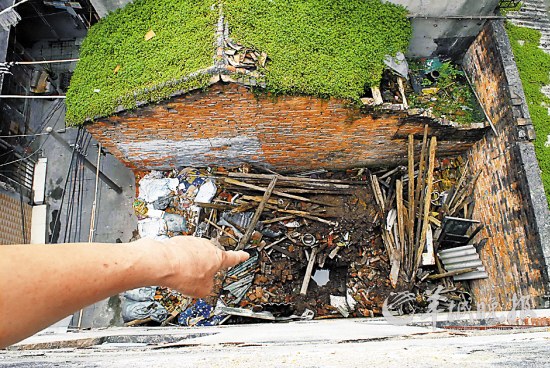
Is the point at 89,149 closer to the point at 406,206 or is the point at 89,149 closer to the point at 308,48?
the point at 308,48

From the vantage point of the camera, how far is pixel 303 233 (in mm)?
9156

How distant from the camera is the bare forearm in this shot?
1.80 m

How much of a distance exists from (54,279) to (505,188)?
7997 millimetres

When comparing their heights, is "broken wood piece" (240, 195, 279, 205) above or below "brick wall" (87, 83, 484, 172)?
below

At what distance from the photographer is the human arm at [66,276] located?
5.94 feet

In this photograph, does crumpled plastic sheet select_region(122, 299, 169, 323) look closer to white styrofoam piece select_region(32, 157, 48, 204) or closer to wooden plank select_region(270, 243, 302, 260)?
wooden plank select_region(270, 243, 302, 260)

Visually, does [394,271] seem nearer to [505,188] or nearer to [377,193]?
[377,193]

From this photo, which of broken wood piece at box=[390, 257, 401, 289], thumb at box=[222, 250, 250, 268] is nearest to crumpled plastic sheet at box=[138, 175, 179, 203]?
broken wood piece at box=[390, 257, 401, 289]

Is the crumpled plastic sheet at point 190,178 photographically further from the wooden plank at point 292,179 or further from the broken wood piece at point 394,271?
the broken wood piece at point 394,271

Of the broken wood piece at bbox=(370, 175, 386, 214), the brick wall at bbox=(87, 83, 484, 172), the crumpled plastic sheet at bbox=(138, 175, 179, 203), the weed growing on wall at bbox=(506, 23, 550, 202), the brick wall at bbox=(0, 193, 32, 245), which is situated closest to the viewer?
the brick wall at bbox=(87, 83, 484, 172)

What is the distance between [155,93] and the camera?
7.14 m

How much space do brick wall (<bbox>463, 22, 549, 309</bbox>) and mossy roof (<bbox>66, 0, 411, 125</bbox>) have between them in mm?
1809

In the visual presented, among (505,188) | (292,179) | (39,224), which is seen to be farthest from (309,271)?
(39,224)

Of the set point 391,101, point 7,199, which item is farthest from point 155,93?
point 7,199
